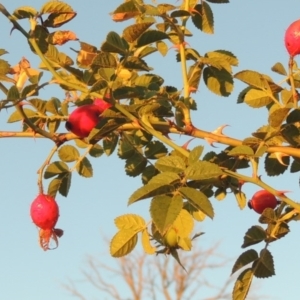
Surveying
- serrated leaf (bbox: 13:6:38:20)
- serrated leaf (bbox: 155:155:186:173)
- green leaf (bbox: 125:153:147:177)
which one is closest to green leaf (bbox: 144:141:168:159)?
green leaf (bbox: 125:153:147:177)

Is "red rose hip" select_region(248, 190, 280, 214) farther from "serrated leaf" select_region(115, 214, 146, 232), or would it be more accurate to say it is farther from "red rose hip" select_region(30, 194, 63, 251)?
"red rose hip" select_region(30, 194, 63, 251)

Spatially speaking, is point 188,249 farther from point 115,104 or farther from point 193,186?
point 115,104

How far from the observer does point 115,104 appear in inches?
42.8

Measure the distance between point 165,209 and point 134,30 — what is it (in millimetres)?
314

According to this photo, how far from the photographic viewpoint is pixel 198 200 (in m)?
1.00

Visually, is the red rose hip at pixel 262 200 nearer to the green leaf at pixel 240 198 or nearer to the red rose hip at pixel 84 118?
the green leaf at pixel 240 198

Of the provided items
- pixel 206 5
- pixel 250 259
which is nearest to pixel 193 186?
pixel 250 259

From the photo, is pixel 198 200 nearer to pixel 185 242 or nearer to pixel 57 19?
pixel 185 242

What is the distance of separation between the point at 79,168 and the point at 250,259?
0.37 m

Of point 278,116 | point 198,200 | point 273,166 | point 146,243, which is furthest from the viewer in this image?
point 273,166

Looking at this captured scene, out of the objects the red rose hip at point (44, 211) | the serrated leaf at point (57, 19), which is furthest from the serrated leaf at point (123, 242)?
the serrated leaf at point (57, 19)

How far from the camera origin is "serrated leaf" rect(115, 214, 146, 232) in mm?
1232

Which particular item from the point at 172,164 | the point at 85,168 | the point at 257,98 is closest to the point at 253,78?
the point at 257,98

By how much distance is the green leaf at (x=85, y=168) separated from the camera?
1394 millimetres
